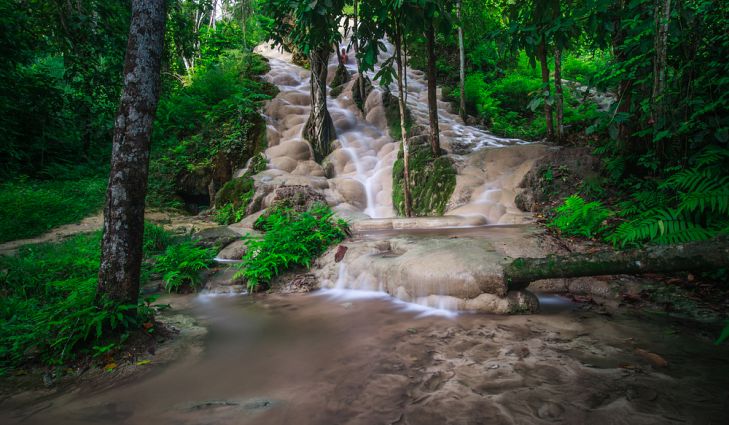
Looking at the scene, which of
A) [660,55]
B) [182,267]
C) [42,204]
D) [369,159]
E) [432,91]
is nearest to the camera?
[660,55]

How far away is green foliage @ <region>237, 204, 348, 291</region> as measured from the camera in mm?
5645

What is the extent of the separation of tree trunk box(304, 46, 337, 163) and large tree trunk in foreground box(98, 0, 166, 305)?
984 cm

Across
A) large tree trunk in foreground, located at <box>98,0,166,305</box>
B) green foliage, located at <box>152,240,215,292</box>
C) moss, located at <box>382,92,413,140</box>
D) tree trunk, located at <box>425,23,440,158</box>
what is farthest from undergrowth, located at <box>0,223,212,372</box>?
moss, located at <box>382,92,413,140</box>

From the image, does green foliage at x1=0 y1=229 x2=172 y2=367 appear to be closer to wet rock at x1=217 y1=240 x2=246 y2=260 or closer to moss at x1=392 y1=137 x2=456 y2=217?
wet rock at x1=217 y1=240 x2=246 y2=260

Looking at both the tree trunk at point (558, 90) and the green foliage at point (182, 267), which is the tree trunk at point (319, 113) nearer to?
the green foliage at point (182, 267)

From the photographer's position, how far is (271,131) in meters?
13.5

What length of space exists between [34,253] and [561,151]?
38.4 ft

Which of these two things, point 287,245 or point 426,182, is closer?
point 287,245

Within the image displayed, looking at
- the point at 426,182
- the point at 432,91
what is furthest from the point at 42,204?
the point at 432,91

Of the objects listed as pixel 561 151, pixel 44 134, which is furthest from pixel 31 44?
pixel 561 151

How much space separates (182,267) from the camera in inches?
231

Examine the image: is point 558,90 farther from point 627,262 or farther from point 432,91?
point 627,262

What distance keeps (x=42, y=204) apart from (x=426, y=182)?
33.9ft

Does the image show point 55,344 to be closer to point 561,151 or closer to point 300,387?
point 300,387
